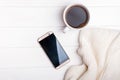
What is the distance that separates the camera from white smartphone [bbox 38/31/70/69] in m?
0.91

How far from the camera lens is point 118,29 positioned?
937 mm

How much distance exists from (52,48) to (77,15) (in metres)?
0.13

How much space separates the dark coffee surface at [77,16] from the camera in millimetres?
882

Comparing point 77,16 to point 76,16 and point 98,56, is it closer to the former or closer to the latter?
point 76,16

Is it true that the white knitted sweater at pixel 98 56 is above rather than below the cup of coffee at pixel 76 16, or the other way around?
below

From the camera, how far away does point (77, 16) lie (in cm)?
89

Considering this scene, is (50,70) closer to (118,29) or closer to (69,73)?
(69,73)

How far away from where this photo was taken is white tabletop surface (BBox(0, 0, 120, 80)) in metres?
0.91

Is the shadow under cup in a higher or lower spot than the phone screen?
higher

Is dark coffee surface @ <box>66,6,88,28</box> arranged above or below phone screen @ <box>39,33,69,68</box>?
above

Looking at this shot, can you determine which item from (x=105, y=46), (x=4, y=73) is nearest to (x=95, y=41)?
(x=105, y=46)

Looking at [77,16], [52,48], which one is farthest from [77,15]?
[52,48]

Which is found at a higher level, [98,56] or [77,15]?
[77,15]

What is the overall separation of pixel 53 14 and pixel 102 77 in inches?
9.9
